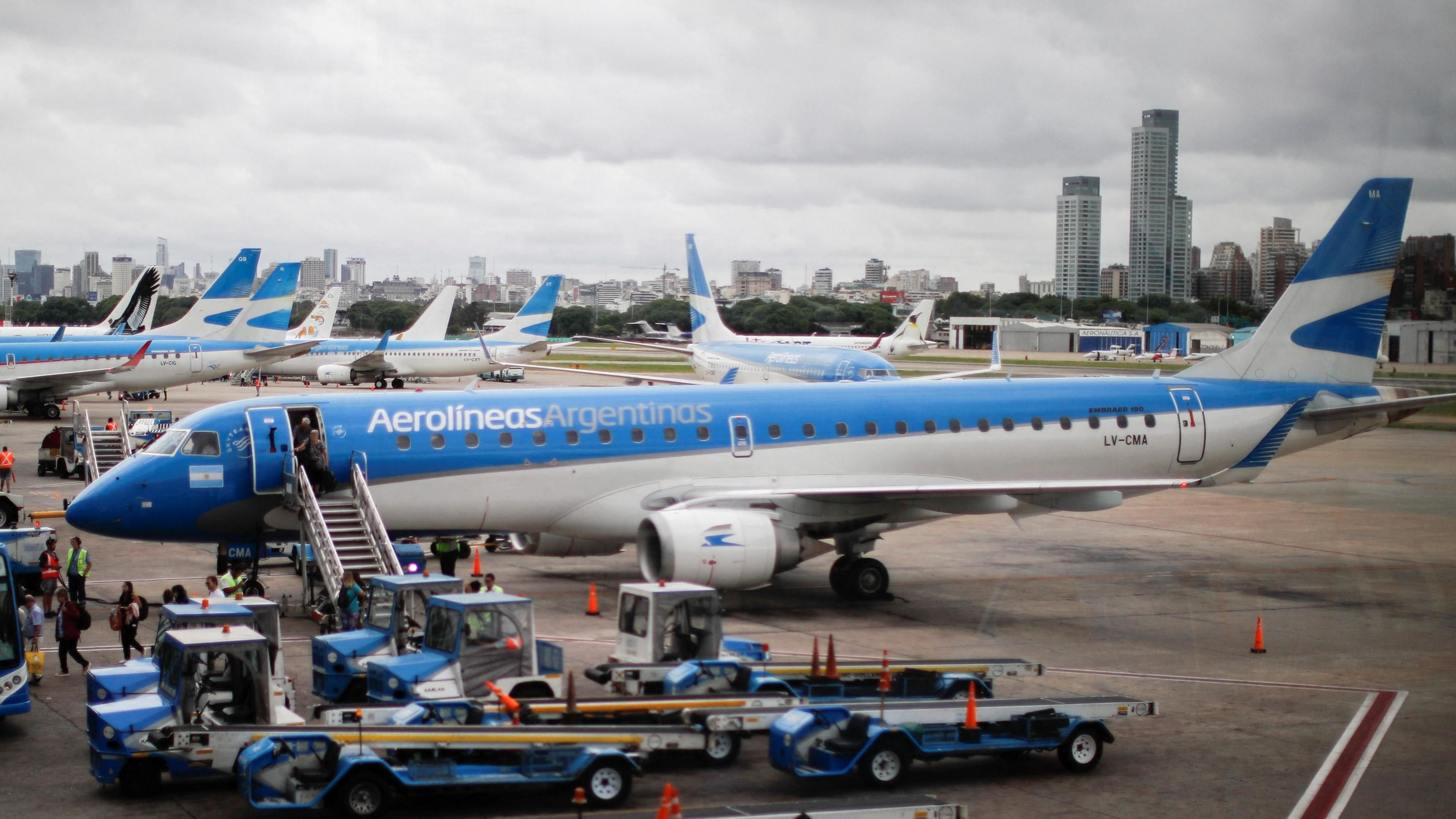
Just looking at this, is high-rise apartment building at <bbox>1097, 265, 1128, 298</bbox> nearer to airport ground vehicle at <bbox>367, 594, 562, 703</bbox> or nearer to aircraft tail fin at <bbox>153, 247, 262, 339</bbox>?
airport ground vehicle at <bbox>367, 594, 562, 703</bbox>

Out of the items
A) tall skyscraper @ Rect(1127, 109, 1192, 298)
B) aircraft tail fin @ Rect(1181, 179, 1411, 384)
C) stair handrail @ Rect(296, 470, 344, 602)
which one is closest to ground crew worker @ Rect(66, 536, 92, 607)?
stair handrail @ Rect(296, 470, 344, 602)

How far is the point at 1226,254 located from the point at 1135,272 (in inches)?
93.3

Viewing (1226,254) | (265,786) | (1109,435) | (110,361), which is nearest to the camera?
(265,786)

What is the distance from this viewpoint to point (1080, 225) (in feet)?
96.0

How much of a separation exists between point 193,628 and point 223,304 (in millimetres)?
59595

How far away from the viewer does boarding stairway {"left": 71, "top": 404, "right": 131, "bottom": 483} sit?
37.5m

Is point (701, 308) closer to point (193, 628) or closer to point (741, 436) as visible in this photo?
point (741, 436)

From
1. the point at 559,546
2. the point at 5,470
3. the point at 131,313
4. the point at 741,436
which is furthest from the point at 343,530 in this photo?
the point at 131,313

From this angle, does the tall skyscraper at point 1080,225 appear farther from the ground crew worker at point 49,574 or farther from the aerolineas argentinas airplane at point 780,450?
the ground crew worker at point 49,574

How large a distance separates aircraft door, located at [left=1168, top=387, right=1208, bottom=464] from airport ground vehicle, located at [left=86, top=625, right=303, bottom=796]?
809 inches

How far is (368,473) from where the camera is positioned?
2381cm

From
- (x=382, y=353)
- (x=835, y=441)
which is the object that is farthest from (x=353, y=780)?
(x=382, y=353)

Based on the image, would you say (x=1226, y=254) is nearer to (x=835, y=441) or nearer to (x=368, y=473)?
(x=835, y=441)

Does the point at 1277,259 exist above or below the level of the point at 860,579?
above
